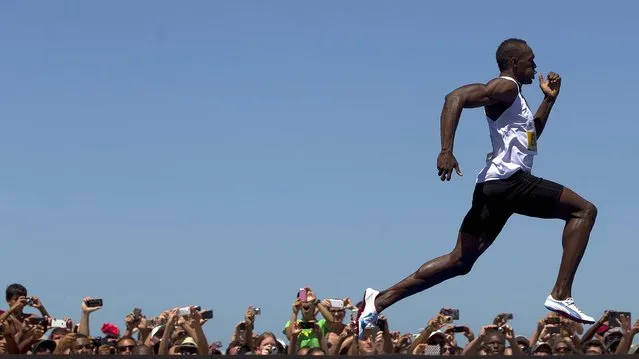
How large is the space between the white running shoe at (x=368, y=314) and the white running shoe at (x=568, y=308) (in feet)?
4.55

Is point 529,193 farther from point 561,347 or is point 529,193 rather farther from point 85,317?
point 85,317

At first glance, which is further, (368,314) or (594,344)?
(594,344)

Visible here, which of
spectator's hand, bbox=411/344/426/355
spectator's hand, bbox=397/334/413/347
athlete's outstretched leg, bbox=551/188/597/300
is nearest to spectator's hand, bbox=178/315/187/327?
spectator's hand, bbox=411/344/426/355

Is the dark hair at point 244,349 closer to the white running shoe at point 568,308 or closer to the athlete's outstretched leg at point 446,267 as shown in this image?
the athlete's outstretched leg at point 446,267

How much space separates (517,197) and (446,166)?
2.96 feet

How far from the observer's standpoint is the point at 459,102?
8461mm

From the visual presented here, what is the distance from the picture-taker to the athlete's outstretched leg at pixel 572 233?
29.0 ft

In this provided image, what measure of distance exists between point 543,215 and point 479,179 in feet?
1.85

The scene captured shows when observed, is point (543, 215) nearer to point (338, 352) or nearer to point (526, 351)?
point (338, 352)

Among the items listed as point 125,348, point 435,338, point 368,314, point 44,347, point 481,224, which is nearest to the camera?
point 481,224

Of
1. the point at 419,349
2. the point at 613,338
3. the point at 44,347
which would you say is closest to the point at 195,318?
the point at 44,347

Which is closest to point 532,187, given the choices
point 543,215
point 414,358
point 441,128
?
point 543,215

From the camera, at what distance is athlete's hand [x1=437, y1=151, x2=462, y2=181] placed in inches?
322

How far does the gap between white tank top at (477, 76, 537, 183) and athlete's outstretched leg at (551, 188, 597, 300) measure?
1.29 feet
